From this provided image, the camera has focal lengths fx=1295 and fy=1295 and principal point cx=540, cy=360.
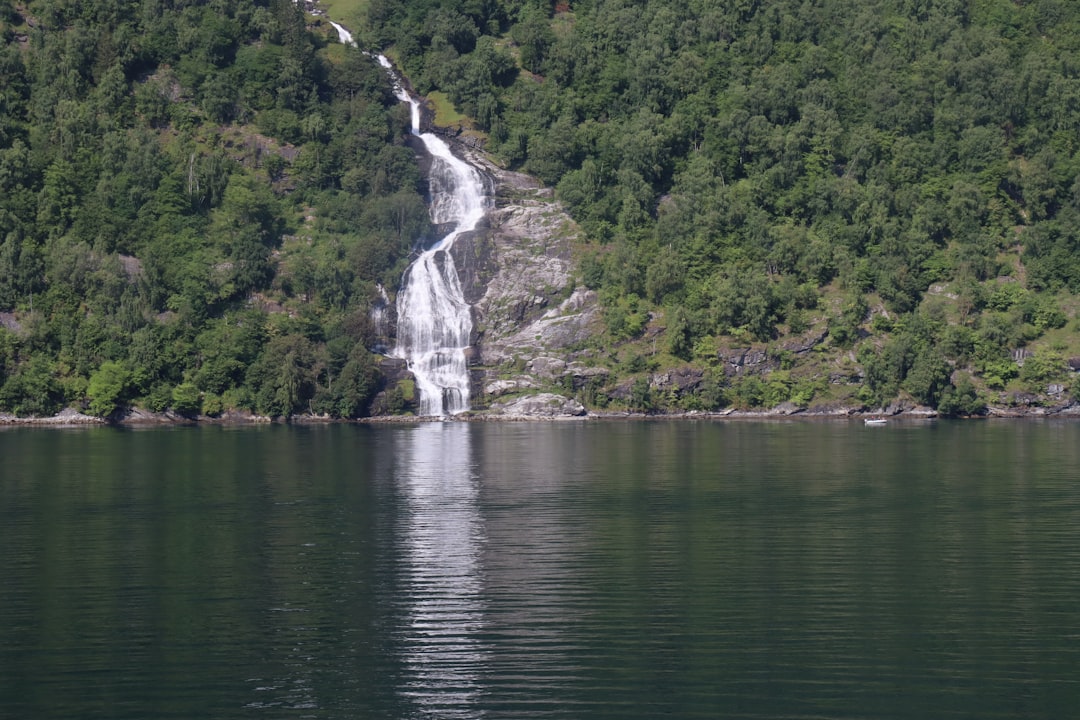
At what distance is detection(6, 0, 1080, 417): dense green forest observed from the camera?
146 metres

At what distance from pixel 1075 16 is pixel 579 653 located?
191890mm

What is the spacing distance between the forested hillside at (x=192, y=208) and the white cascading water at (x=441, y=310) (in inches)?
151

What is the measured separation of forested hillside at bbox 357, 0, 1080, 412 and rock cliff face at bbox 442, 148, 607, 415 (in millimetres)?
3771

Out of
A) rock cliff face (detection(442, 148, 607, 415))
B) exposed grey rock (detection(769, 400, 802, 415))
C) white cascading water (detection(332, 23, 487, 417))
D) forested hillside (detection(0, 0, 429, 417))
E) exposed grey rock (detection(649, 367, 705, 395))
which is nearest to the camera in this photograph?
forested hillside (detection(0, 0, 429, 417))

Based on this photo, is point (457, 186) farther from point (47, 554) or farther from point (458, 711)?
point (458, 711)

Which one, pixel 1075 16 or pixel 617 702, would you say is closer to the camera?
pixel 617 702

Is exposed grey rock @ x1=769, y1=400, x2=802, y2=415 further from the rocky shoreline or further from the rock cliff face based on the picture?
the rock cliff face

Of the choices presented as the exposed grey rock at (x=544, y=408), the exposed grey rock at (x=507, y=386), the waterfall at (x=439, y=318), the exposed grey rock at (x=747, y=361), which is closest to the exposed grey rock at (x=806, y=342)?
the exposed grey rock at (x=747, y=361)

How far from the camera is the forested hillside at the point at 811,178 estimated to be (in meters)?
148

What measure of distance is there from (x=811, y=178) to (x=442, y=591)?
5370 inches

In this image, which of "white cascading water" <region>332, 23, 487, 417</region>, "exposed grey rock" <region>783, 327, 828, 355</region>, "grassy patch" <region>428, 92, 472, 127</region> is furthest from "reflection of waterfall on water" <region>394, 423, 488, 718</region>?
"grassy patch" <region>428, 92, 472, 127</region>

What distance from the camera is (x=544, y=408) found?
145625mm

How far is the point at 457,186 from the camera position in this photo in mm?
176875

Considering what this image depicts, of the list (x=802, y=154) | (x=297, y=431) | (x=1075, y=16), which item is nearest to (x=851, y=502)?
(x=297, y=431)
